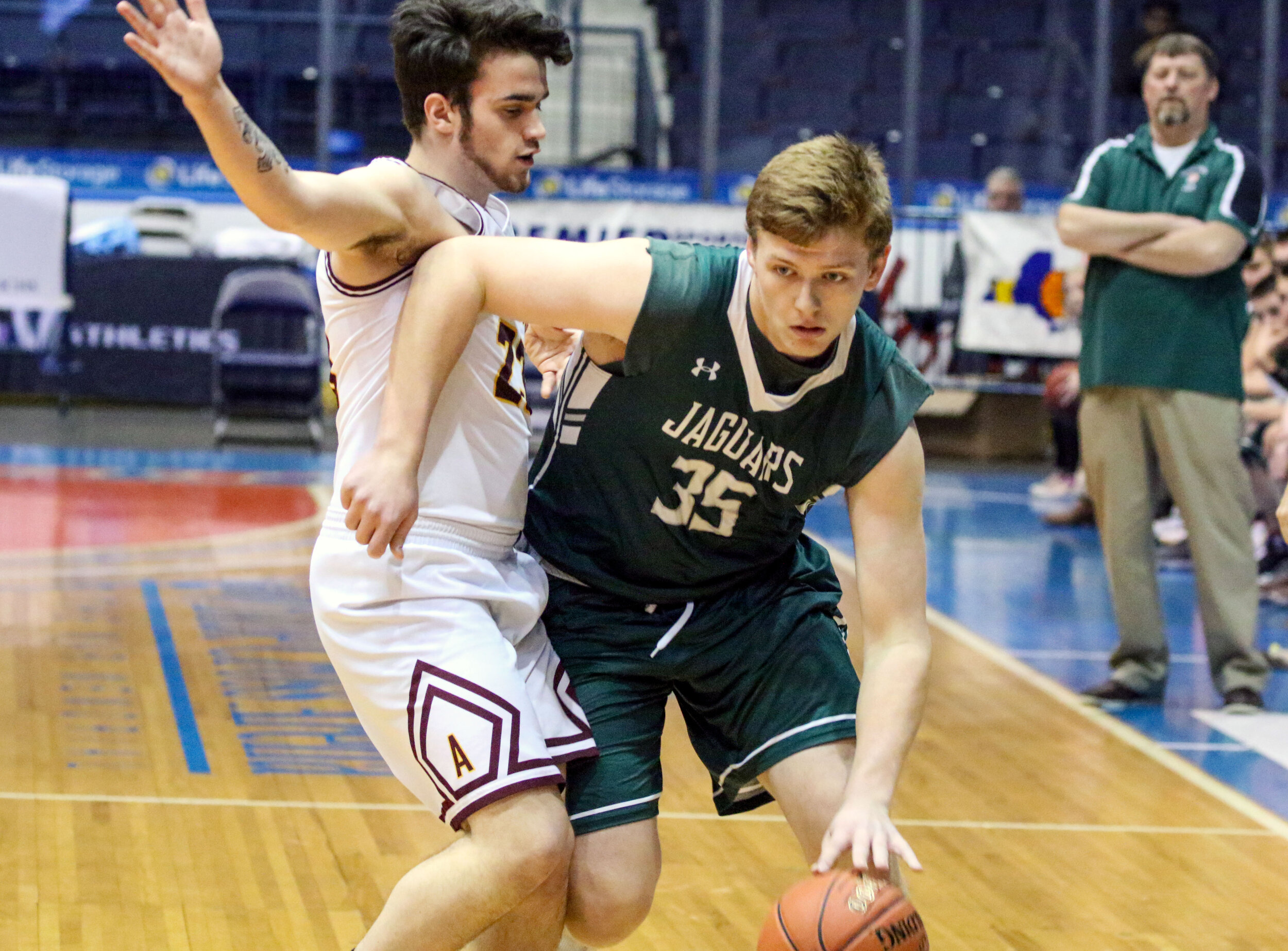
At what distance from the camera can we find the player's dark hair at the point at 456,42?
2656mm

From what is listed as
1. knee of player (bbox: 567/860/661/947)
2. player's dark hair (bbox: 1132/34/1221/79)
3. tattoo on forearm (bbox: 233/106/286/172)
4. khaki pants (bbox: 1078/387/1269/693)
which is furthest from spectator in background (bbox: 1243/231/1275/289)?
tattoo on forearm (bbox: 233/106/286/172)

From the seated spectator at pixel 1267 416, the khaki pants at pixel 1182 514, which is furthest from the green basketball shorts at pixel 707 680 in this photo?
the seated spectator at pixel 1267 416

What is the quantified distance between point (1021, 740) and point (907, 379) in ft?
8.20

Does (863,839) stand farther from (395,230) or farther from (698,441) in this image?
(395,230)

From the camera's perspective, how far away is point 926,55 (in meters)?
15.4

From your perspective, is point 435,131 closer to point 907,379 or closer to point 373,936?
point 907,379

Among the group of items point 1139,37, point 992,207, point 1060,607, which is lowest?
point 1060,607

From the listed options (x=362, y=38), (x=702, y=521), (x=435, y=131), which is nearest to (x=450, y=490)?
(x=702, y=521)

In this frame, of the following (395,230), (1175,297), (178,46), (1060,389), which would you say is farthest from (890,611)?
(1060,389)

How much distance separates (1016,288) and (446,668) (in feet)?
30.0

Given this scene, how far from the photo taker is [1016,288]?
11016 millimetres

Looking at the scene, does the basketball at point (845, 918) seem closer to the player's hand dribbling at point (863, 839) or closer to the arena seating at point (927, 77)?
the player's hand dribbling at point (863, 839)

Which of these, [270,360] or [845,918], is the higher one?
[270,360]

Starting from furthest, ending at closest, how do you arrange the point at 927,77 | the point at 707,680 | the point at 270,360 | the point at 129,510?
1. the point at 927,77
2. the point at 270,360
3. the point at 129,510
4. the point at 707,680
